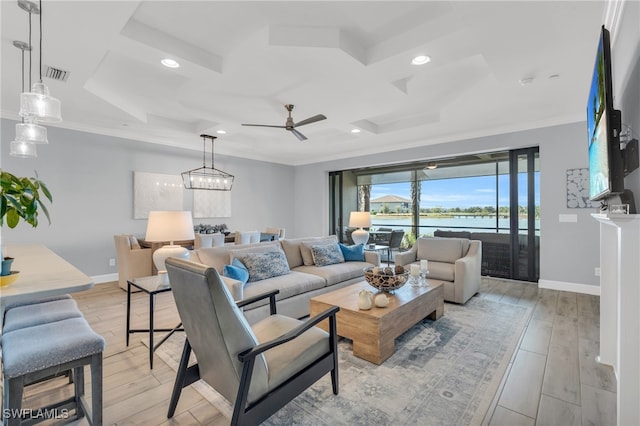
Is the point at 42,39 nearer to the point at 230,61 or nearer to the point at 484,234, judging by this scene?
the point at 230,61

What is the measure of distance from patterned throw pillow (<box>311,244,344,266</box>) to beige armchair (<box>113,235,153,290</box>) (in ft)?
8.70

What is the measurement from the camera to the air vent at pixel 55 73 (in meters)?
2.92

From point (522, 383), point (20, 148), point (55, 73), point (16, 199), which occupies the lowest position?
point (522, 383)

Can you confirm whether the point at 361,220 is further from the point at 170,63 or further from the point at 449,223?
the point at 170,63

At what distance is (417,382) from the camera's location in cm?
212

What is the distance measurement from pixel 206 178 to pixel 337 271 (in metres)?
3.97

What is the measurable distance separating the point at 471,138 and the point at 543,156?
1.14 meters

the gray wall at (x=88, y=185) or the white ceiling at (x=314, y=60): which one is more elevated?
the white ceiling at (x=314, y=60)

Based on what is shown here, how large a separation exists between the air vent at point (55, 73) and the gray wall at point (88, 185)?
6.72 feet

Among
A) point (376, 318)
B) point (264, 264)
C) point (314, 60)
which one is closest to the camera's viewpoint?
point (376, 318)

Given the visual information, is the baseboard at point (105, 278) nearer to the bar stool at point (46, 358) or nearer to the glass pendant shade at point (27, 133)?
the glass pendant shade at point (27, 133)

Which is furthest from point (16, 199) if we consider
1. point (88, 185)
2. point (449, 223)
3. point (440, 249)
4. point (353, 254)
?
point (449, 223)

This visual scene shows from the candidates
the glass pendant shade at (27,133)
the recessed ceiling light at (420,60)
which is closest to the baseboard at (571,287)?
the recessed ceiling light at (420,60)

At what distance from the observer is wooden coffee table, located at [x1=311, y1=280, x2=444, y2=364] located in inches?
94.1
